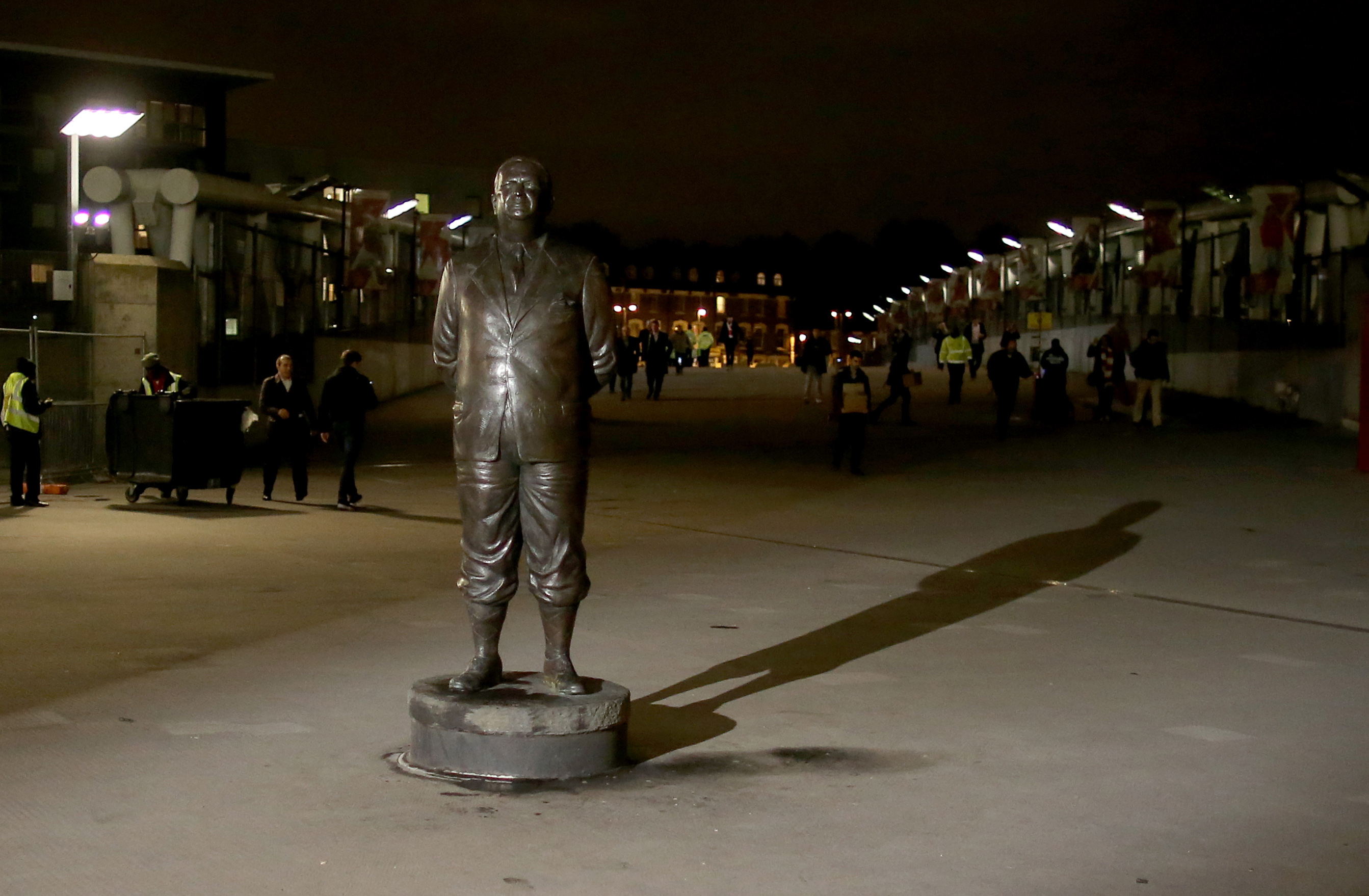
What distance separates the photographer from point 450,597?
11.3m

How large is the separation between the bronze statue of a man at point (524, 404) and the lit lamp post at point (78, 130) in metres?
17.7

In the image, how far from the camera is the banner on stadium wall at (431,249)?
151ft

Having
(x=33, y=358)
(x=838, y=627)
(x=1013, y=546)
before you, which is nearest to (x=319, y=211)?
(x=33, y=358)

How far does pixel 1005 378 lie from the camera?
88.7 ft

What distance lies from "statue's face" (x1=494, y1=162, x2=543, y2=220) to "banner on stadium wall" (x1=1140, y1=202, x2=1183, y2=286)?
36632 mm

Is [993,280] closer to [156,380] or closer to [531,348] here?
[156,380]

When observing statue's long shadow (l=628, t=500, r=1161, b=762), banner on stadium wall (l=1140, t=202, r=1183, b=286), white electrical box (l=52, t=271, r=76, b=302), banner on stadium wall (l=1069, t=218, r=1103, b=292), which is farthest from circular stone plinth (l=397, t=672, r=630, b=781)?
banner on stadium wall (l=1069, t=218, r=1103, b=292)

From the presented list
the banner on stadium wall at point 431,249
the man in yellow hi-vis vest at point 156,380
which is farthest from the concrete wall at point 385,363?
the man in yellow hi-vis vest at point 156,380

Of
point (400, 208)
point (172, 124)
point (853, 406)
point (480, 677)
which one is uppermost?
point (172, 124)

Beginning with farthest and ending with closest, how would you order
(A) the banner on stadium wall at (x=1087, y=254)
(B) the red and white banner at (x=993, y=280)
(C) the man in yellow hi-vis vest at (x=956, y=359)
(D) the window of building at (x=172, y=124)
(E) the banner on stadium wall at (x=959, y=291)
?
(D) the window of building at (x=172, y=124), (E) the banner on stadium wall at (x=959, y=291), (B) the red and white banner at (x=993, y=280), (A) the banner on stadium wall at (x=1087, y=254), (C) the man in yellow hi-vis vest at (x=956, y=359)

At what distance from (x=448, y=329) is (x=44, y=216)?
8427 cm

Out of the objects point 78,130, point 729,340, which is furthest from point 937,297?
point 78,130

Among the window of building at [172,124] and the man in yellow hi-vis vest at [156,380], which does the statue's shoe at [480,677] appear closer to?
the man in yellow hi-vis vest at [156,380]

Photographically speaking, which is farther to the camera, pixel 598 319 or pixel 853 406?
pixel 853 406
